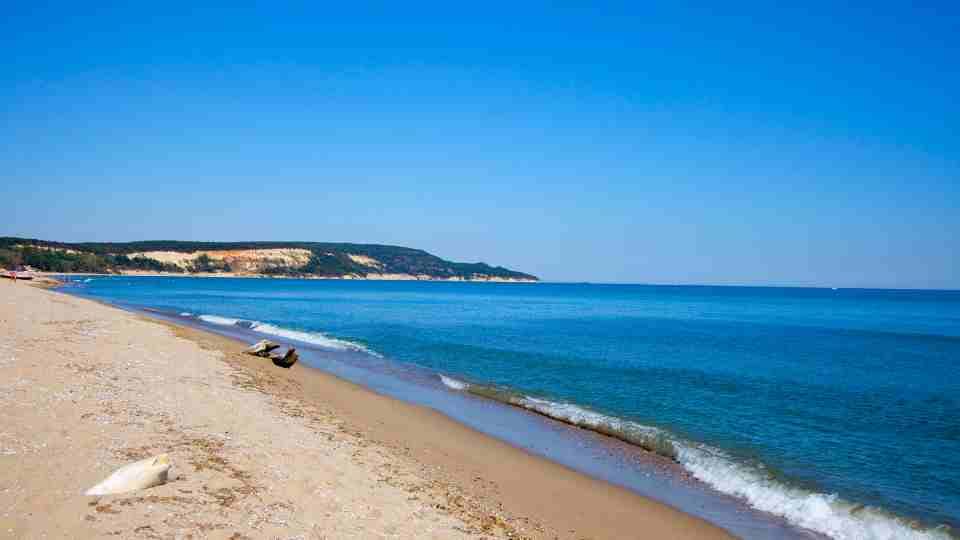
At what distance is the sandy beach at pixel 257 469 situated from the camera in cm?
686

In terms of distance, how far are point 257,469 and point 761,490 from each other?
8693 mm

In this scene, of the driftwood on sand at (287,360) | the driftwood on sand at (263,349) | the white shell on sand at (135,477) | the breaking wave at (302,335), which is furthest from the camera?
the breaking wave at (302,335)

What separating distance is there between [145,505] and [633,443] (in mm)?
10785

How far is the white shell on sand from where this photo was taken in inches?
277

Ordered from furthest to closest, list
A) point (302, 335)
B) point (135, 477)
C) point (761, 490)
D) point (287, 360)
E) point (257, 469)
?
1. point (302, 335)
2. point (287, 360)
3. point (761, 490)
4. point (257, 469)
5. point (135, 477)

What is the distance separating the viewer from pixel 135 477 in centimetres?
729

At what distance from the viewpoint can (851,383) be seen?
82.0 ft

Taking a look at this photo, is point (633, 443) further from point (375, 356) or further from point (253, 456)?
point (375, 356)

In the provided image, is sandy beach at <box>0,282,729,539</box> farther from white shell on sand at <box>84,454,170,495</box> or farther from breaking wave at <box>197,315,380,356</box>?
breaking wave at <box>197,315,380,356</box>

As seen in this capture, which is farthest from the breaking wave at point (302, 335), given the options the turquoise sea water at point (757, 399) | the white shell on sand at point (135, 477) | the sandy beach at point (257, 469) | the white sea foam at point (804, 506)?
the white shell on sand at point (135, 477)

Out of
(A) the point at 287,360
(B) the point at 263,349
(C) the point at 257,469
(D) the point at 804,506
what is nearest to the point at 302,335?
(B) the point at 263,349

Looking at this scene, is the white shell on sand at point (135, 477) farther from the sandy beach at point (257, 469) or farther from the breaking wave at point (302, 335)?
the breaking wave at point (302, 335)

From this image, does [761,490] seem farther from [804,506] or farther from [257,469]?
[257,469]

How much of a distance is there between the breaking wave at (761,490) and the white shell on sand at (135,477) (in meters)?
9.36
